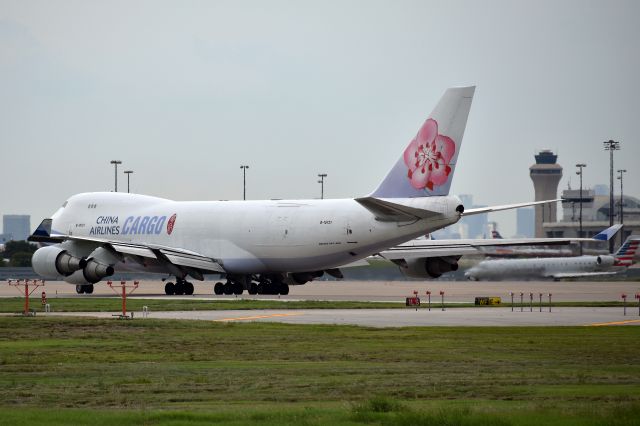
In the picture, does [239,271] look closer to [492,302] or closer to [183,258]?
[183,258]

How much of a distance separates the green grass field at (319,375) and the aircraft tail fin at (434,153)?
1766cm

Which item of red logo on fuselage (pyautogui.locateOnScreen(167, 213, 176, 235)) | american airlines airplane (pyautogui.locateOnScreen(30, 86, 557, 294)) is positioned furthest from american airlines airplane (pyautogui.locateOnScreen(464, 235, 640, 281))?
red logo on fuselage (pyautogui.locateOnScreen(167, 213, 176, 235))

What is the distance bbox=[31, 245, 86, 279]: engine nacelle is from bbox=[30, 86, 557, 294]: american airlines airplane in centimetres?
6

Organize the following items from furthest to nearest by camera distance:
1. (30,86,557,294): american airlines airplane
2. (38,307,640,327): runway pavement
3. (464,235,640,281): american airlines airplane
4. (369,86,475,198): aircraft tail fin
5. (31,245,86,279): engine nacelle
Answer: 1. (464,235,640,281): american airlines airplane
2. (31,245,86,279): engine nacelle
3. (30,86,557,294): american airlines airplane
4. (369,86,475,198): aircraft tail fin
5. (38,307,640,327): runway pavement

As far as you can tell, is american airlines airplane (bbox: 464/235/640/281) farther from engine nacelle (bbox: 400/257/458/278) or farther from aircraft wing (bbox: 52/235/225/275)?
aircraft wing (bbox: 52/235/225/275)

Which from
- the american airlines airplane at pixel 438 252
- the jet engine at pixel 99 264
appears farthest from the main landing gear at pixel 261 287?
the jet engine at pixel 99 264

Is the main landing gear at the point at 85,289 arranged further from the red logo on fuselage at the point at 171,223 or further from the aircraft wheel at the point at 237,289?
the aircraft wheel at the point at 237,289

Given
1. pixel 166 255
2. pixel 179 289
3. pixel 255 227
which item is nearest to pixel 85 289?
pixel 179 289

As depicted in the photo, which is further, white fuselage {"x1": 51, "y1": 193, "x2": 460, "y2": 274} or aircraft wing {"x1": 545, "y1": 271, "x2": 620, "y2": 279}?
aircraft wing {"x1": 545, "y1": 271, "x2": 620, "y2": 279}

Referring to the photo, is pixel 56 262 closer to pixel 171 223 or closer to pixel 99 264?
pixel 99 264

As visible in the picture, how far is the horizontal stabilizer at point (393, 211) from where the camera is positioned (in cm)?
4678

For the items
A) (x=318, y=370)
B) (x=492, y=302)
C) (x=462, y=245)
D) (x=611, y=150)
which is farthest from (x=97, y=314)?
(x=611, y=150)

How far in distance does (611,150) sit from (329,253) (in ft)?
203

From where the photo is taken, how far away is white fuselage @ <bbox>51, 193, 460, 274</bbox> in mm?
50438
